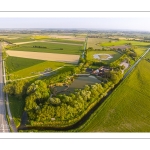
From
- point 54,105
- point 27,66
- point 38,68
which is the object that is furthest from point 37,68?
point 54,105

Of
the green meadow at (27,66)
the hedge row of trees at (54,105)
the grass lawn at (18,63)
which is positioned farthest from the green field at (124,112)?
the grass lawn at (18,63)

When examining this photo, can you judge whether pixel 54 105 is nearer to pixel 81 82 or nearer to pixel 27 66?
pixel 81 82

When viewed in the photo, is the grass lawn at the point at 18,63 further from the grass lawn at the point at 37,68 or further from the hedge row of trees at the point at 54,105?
the hedge row of trees at the point at 54,105

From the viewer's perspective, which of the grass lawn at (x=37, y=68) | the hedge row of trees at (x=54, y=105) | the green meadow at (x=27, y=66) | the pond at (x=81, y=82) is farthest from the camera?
the green meadow at (x=27, y=66)

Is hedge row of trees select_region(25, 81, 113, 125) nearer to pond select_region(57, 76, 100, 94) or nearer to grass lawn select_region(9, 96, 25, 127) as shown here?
grass lawn select_region(9, 96, 25, 127)

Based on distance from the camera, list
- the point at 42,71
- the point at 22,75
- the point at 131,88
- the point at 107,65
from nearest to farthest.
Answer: the point at 131,88 < the point at 22,75 < the point at 42,71 < the point at 107,65

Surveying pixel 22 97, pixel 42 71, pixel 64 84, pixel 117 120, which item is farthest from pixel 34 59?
pixel 117 120
